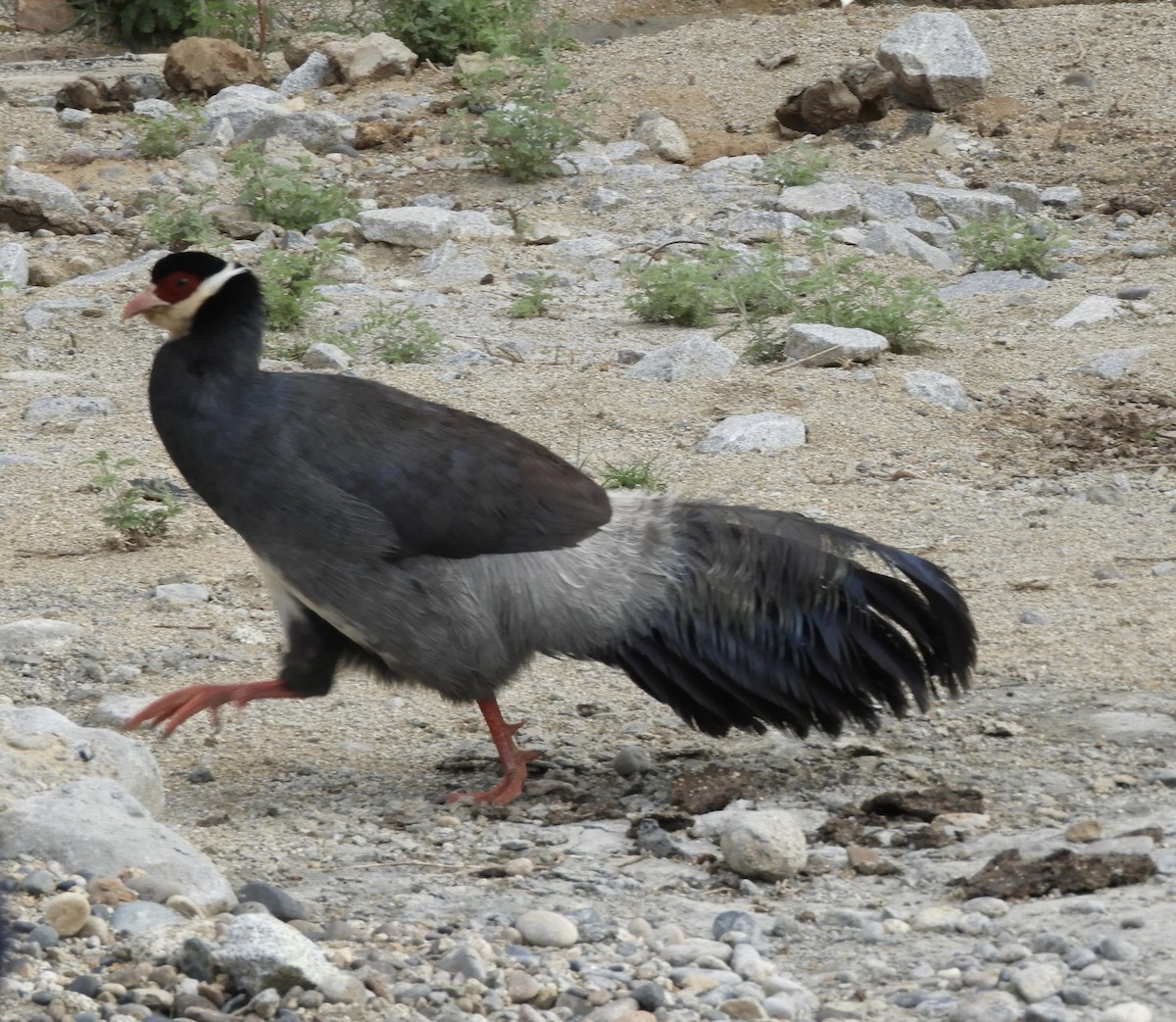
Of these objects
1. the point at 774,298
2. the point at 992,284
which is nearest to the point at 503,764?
the point at 774,298

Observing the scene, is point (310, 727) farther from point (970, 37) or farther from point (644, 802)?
point (970, 37)

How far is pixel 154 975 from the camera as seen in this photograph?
3.28m

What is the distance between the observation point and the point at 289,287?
900cm

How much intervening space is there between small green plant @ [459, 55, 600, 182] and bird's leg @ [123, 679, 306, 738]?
6924mm

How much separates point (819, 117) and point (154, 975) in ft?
32.9

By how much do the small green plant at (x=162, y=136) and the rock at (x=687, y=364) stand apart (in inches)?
183

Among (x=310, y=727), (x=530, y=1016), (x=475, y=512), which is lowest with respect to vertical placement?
(x=310, y=727)

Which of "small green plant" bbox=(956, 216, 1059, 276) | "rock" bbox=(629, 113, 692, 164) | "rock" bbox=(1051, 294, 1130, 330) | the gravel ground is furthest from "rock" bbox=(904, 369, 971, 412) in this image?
"rock" bbox=(629, 113, 692, 164)

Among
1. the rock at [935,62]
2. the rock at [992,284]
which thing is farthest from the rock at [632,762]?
the rock at [935,62]

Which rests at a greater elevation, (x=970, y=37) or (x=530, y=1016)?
(x=970, y=37)

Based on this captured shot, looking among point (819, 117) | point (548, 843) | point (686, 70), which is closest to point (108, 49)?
point (686, 70)

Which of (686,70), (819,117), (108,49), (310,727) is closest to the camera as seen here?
(310,727)

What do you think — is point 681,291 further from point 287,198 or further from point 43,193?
point 43,193

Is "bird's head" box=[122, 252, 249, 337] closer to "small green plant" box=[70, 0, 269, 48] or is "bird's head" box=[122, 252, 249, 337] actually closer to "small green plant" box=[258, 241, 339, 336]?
"small green plant" box=[258, 241, 339, 336]
